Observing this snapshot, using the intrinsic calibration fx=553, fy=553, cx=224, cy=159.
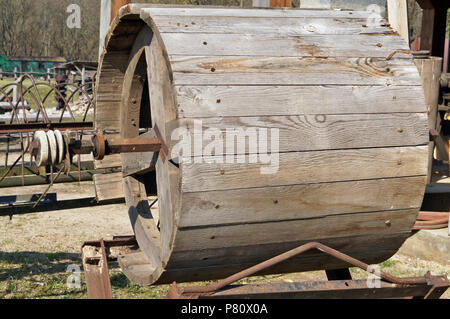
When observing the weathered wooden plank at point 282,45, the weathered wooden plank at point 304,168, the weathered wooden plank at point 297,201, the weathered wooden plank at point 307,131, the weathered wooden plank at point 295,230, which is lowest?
the weathered wooden plank at point 295,230

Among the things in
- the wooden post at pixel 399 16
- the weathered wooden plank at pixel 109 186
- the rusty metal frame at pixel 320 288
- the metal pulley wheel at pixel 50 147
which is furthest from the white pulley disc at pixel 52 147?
the wooden post at pixel 399 16

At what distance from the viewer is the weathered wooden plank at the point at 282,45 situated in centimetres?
225

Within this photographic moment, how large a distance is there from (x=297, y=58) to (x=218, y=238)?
84cm

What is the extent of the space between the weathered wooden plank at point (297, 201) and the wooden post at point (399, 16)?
3.41 meters

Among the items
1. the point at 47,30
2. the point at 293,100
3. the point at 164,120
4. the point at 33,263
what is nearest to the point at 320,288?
the point at 293,100

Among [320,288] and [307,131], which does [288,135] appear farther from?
[320,288]

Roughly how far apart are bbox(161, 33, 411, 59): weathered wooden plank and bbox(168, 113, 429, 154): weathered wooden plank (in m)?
0.31

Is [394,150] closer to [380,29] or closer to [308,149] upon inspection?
[308,149]

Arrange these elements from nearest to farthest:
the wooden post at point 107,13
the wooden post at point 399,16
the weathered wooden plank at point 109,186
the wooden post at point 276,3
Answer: the weathered wooden plank at point 109,186
the wooden post at point 276,3
the wooden post at point 107,13
the wooden post at point 399,16

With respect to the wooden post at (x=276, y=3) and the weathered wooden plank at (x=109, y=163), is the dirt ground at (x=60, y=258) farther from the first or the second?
the wooden post at (x=276, y=3)

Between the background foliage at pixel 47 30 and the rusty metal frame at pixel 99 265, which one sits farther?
the background foliage at pixel 47 30

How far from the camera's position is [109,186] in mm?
3705

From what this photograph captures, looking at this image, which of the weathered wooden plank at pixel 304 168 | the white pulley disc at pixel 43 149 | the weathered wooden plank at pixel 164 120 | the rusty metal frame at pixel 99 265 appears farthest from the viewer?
the rusty metal frame at pixel 99 265
